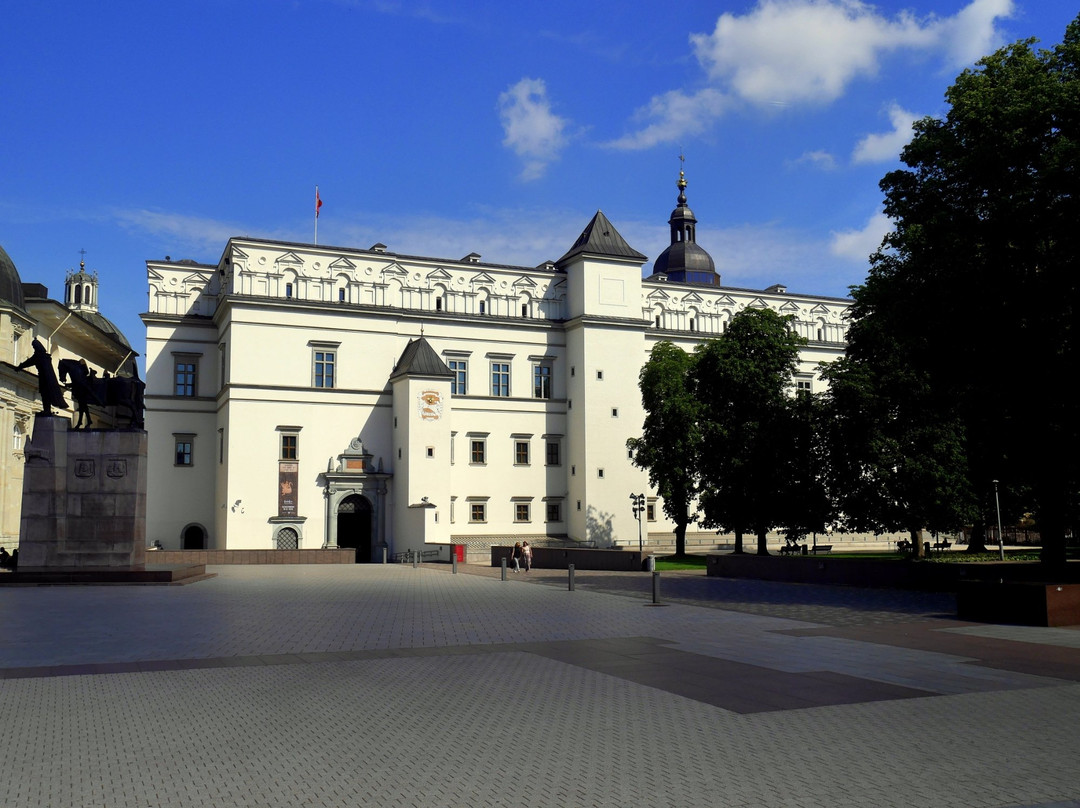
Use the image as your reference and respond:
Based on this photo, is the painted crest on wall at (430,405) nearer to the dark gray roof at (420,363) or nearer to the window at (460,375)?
the dark gray roof at (420,363)

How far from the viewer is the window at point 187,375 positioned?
55281 millimetres

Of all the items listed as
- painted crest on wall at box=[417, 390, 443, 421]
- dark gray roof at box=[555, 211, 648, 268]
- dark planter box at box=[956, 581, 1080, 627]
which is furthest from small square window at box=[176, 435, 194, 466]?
dark planter box at box=[956, 581, 1080, 627]

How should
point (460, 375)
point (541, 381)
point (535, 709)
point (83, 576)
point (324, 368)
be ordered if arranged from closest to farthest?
1. point (535, 709)
2. point (83, 576)
3. point (324, 368)
4. point (460, 375)
5. point (541, 381)

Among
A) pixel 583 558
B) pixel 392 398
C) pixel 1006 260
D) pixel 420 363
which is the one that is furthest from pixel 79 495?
pixel 392 398

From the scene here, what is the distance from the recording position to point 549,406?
5931 centimetres

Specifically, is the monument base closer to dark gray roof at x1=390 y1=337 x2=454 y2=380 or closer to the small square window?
dark gray roof at x1=390 y1=337 x2=454 y2=380

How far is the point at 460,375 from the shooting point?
189 ft

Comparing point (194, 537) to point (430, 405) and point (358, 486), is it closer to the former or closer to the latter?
point (358, 486)

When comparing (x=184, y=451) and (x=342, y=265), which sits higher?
(x=342, y=265)

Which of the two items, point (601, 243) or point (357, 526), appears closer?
point (357, 526)

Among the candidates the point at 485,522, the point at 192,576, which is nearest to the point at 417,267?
the point at 485,522

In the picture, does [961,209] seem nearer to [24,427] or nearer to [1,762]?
[1,762]

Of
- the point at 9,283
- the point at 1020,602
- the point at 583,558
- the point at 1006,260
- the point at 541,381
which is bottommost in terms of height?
the point at 583,558

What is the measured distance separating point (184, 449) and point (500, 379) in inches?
744
